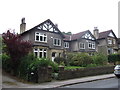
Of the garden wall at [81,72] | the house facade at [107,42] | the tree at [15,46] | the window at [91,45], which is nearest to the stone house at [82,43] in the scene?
the window at [91,45]

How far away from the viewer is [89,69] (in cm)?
1802

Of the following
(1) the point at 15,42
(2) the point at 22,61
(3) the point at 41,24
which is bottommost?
(2) the point at 22,61

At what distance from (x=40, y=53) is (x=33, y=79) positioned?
1423 centimetres

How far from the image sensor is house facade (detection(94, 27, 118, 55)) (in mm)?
40406

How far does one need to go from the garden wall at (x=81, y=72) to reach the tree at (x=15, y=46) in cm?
437

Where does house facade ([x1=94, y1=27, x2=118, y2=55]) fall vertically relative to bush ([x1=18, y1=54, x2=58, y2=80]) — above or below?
above

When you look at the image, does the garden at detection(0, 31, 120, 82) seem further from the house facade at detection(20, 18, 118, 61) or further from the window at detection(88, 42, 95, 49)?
the window at detection(88, 42, 95, 49)

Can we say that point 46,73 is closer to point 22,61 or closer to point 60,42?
point 22,61

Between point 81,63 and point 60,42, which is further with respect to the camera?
point 60,42

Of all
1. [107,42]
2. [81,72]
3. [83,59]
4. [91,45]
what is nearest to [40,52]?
[83,59]

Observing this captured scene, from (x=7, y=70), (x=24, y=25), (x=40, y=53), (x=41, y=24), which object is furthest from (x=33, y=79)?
(x=24, y=25)

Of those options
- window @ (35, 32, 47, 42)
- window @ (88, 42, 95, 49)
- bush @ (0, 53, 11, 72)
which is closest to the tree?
bush @ (0, 53, 11, 72)

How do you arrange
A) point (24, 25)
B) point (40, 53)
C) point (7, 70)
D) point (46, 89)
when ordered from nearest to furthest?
1. point (46, 89)
2. point (7, 70)
3. point (40, 53)
4. point (24, 25)

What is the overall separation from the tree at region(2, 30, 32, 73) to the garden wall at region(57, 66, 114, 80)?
14.3 ft
